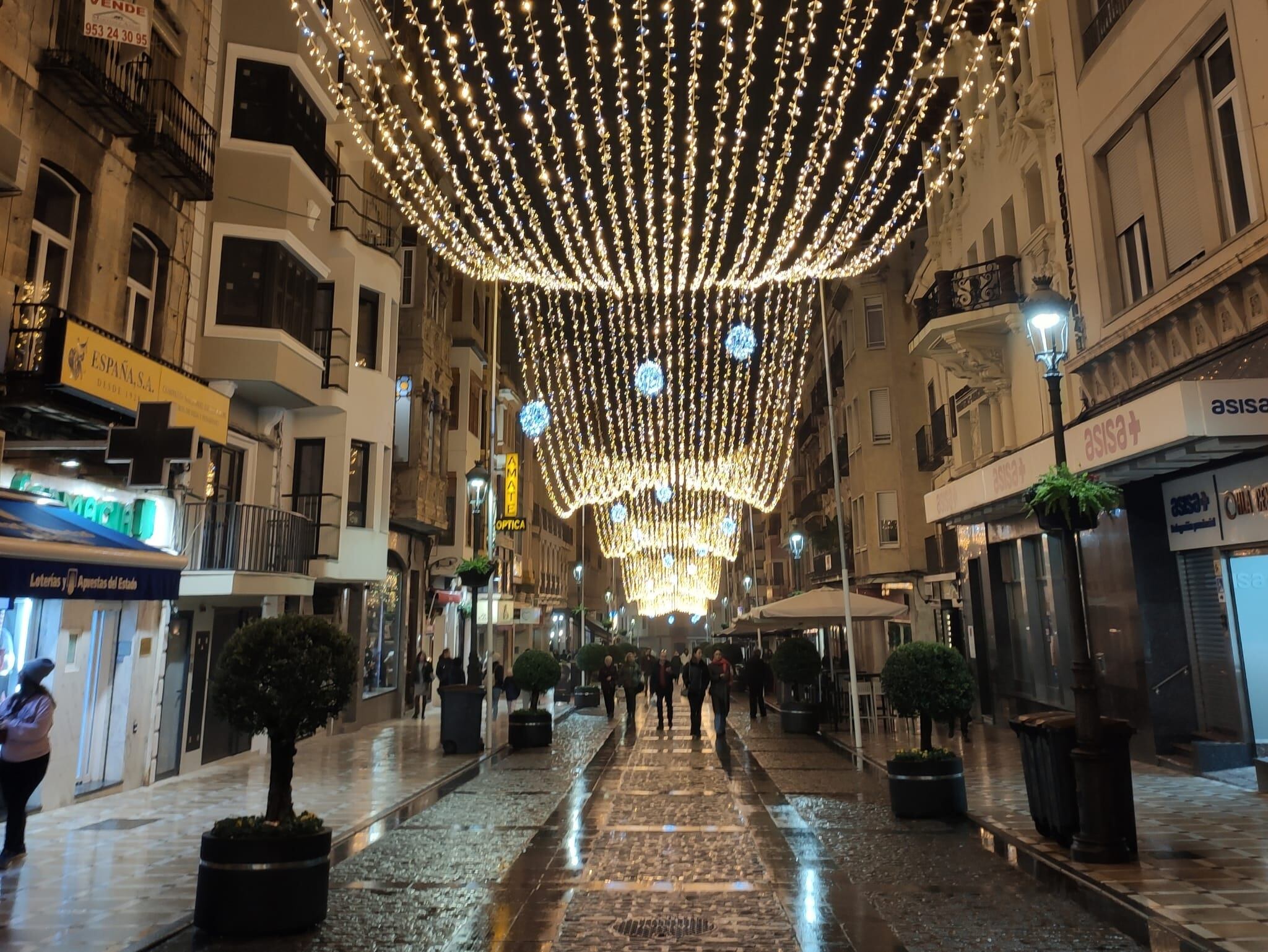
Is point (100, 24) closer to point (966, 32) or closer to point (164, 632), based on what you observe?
point (164, 632)

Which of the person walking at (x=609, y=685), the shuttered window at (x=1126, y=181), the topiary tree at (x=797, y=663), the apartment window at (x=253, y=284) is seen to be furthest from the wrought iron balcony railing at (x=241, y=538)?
the shuttered window at (x=1126, y=181)

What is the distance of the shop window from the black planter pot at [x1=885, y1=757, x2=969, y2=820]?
15.1 m

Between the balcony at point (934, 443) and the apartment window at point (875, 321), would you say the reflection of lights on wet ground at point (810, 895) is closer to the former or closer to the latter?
the balcony at point (934, 443)

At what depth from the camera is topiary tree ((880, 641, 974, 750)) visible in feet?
34.6

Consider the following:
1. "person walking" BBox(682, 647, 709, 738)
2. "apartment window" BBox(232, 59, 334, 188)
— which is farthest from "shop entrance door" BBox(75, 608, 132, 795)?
"person walking" BBox(682, 647, 709, 738)

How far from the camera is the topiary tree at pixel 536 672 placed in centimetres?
1864

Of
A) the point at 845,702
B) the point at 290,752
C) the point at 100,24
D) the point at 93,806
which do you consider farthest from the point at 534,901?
the point at 845,702

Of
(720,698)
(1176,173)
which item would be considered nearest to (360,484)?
(720,698)

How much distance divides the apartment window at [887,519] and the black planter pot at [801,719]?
12315 millimetres

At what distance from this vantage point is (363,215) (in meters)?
21.3

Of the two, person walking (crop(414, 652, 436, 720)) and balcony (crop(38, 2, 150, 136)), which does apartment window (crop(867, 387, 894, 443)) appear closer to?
person walking (crop(414, 652, 436, 720))

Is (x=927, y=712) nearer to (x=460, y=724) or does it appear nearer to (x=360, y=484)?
(x=460, y=724)

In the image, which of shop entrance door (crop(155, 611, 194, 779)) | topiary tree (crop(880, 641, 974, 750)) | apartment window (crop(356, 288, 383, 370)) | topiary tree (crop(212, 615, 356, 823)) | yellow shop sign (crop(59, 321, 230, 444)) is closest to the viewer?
topiary tree (crop(212, 615, 356, 823))

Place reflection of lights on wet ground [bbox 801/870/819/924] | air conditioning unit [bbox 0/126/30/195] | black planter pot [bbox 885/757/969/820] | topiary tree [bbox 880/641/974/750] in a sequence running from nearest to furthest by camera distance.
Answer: reflection of lights on wet ground [bbox 801/870/819/924] → air conditioning unit [bbox 0/126/30/195] → black planter pot [bbox 885/757/969/820] → topiary tree [bbox 880/641/974/750]
